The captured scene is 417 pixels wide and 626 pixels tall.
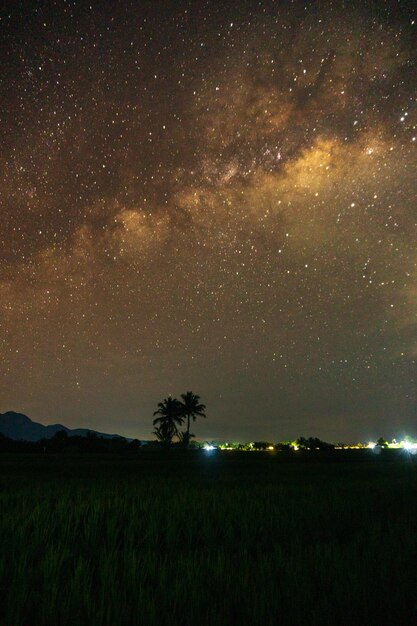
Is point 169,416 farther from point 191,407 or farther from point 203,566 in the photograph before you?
point 203,566

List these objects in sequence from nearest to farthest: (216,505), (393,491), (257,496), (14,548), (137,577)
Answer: (137,577)
(14,548)
(216,505)
(257,496)
(393,491)

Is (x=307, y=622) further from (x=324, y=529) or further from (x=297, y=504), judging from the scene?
(x=297, y=504)

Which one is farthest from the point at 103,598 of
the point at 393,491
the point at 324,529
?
the point at 393,491

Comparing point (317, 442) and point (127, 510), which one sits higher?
point (317, 442)

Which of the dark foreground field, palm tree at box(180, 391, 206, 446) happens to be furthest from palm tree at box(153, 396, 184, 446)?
the dark foreground field

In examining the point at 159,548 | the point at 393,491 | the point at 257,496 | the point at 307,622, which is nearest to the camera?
the point at 307,622

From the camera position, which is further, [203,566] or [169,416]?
[169,416]

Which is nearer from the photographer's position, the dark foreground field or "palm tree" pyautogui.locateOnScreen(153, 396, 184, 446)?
the dark foreground field

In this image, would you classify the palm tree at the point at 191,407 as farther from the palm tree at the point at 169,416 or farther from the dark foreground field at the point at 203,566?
the dark foreground field at the point at 203,566

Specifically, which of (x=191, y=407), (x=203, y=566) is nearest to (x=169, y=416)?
(x=191, y=407)

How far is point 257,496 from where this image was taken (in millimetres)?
9594

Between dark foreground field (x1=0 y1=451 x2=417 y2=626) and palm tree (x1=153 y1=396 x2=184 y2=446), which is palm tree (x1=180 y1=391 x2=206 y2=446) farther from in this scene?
dark foreground field (x1=0 y1=451 x2=417 y2=626)

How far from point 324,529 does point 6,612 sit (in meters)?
4.43

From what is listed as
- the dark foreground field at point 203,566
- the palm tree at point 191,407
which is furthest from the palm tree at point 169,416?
the dark foreground field at point 203,566
